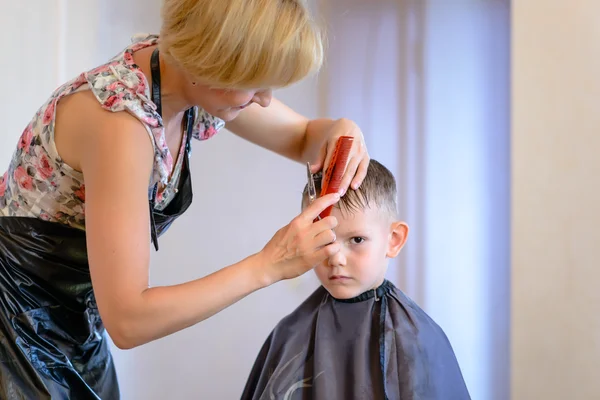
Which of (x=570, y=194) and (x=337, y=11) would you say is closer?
(x=570, y=194)

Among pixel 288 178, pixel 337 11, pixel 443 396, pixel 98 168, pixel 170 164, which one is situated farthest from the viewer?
pixel 288 178

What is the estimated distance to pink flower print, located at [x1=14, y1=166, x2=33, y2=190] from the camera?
4.32 feet

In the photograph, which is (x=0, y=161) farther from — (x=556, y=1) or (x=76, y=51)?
(x=556, y=1)

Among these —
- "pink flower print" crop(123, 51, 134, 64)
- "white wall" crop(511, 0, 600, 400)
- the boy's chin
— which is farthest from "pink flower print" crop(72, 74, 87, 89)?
"white wall" crop(511, 0, 600, 400)

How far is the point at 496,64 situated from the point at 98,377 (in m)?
1.57

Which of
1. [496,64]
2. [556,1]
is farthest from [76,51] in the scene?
[556,1]

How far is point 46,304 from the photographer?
138 centimetres

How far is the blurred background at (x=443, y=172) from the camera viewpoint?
1.79 metres

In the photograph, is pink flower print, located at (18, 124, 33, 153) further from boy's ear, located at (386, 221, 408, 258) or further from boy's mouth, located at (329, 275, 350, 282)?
boy's ear, located at (386, 221, 408, 258)

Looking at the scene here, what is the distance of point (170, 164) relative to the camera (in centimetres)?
132

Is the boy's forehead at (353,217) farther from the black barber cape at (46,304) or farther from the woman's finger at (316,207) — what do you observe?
the black barber cape at (46,304)

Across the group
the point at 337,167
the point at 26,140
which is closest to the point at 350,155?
the point at 337,167

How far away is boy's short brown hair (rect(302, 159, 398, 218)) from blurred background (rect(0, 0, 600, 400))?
0.50 meters

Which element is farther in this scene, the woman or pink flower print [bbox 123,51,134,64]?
pink flower print [bbox 123,51,134,64]
